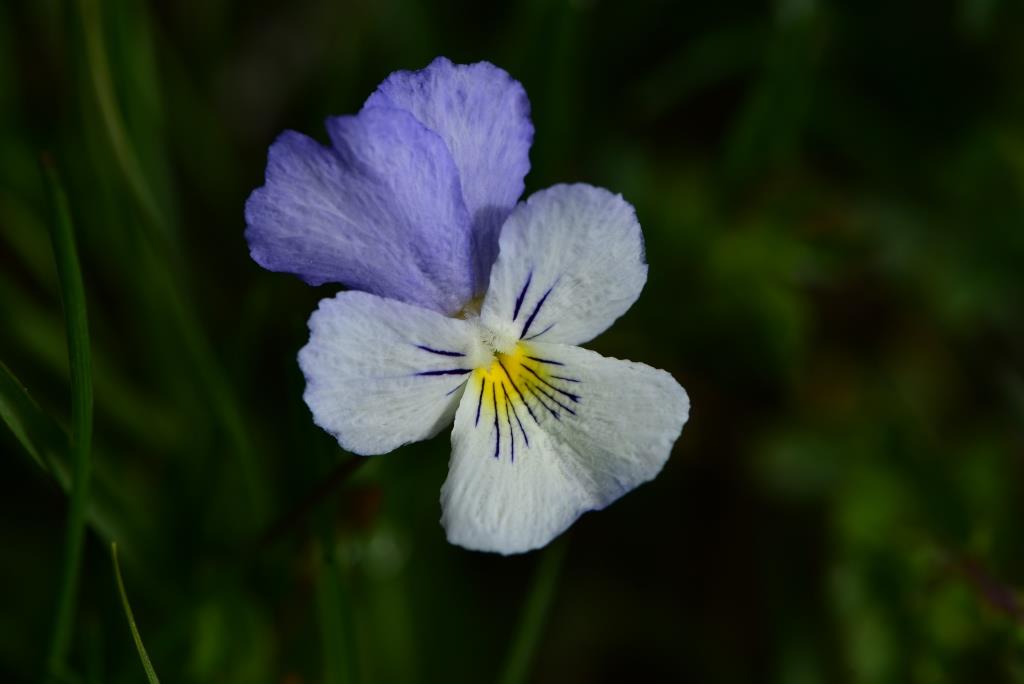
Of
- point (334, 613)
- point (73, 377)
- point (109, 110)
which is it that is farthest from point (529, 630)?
point (109, 110)

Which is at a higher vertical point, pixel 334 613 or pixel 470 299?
pixel 470 299

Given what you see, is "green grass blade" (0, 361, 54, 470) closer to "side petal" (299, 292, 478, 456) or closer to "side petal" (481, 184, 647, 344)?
"side petal" (299, 292, 478, 456)

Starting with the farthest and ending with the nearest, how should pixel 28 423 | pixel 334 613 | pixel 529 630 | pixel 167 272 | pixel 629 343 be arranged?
pixel 629 343
pixel 167 272
pixel 529 630
pixel 334 613
pixel 28 423

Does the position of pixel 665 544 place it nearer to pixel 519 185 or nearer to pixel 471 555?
pixel 471 555

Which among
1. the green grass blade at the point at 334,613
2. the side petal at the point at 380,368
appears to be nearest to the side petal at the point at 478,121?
the side petal at the point at 380,368

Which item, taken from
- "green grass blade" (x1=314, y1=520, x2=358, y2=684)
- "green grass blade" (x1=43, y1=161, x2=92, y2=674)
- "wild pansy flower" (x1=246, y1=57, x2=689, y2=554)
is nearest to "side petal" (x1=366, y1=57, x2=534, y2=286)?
"wild pansy flower" (x1=246, y1=57, x2=689, y2=554)

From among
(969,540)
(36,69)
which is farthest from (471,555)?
(36,69)

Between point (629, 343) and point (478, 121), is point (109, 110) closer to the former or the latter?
point (478, 121)

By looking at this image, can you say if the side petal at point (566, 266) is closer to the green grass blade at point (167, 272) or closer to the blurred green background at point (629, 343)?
the blurred green background at point (629, 343)
